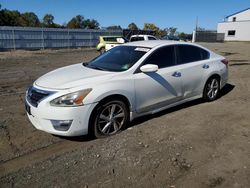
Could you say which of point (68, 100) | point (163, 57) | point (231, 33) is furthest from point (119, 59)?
point (231, 33)

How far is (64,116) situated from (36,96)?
64cm

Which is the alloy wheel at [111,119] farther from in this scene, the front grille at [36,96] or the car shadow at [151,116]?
the front grille at [36,96]

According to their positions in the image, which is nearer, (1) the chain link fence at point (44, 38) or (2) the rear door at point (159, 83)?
(2) the rear door at point (159, 83)

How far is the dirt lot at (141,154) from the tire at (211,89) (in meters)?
0.80

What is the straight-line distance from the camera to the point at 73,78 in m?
4.59

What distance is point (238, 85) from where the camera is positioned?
8703 millimetres

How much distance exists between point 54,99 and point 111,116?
3.27 feet

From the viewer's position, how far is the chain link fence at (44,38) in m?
24.9

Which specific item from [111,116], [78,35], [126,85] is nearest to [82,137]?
[111,116]

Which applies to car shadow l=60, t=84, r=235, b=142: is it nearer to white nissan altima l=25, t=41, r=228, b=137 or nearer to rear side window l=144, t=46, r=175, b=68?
white nissan altima l=25, t=41, r=228, b=137

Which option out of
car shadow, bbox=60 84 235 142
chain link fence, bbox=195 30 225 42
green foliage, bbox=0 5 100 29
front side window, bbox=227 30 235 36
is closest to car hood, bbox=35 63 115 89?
car shadow, bbox=60 84 235 142

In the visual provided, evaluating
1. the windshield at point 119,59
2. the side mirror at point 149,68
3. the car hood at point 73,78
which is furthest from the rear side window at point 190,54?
the car hood at point 73,78

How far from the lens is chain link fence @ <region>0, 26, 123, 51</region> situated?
24922mm

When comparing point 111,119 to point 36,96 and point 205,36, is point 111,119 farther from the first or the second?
point 205,36
